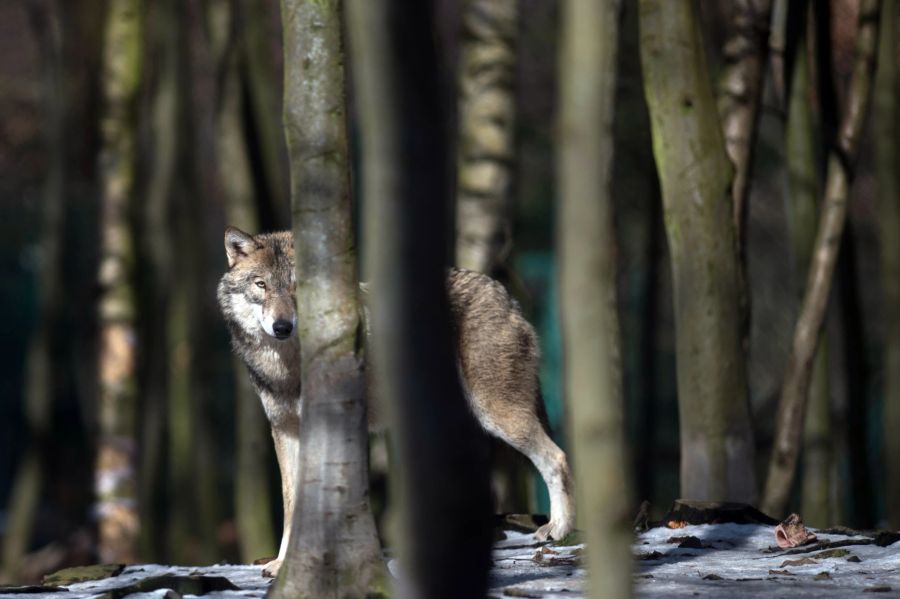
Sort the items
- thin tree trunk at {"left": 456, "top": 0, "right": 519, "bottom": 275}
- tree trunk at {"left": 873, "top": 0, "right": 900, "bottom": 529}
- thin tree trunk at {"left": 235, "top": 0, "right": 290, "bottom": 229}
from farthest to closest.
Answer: thin tree trunk at {"left": 235, "top": 0, "right": 290, "bottom": 229} < tree trunk at {"left": 873, "top": 0, "right": 900, "bottom": 529} < thin tree trunk at {"left": 456, "top": 0, "right": 519, "bottom": 275}

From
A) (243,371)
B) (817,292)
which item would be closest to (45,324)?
(243,371)

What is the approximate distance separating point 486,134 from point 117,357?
11.6 feet

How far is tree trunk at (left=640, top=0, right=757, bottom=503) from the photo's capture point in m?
6.86

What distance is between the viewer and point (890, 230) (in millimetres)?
10141

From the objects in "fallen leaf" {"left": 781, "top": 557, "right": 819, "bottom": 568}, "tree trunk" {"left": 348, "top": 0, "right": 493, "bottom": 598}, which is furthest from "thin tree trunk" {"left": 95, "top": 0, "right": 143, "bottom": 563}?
"tree trunk" {"left": 348, "top": 0, "right": 493, "bottom": 598}

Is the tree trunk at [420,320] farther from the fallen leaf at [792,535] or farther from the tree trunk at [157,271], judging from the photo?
the tree trunk at [157,271]

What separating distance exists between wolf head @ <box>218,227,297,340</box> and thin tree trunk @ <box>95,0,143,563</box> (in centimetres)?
373

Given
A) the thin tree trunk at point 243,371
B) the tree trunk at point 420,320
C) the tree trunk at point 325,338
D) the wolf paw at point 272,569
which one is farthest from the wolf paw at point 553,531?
the thin tree trunk at point 243,371

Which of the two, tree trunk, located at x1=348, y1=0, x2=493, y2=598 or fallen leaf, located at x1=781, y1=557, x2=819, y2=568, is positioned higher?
tree trunk, located at x1=348, y1=0, x2=493, y2=598

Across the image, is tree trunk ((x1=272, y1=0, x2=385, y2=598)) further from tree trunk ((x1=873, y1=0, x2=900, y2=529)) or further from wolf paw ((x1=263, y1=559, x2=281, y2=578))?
tree trunk ((x1=873, y1=0, x2=900, y2=529))

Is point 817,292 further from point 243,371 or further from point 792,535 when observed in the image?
point 243,371

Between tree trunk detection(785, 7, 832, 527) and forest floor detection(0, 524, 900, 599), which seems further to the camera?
tree trunk detection(785, 7, 832, 527)

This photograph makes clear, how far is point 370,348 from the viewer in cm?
663

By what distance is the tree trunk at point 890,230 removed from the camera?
9.86 metres
